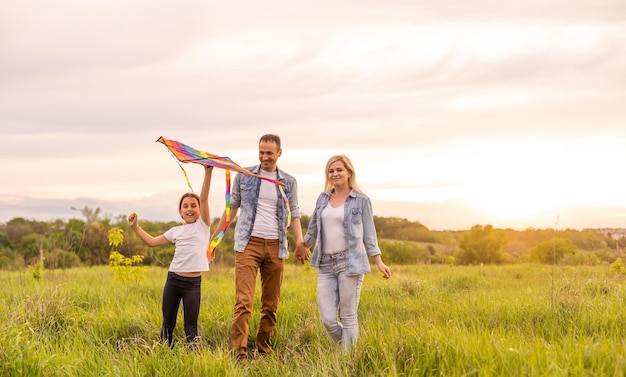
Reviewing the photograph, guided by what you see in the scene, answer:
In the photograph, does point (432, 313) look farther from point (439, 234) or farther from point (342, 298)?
point (439, 234)

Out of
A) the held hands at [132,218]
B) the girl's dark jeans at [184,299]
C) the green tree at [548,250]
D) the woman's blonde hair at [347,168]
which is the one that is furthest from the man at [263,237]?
the green tree at [548,250]

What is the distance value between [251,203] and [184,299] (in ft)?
4.16

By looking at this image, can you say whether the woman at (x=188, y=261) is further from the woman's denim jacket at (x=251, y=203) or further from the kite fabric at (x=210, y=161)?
the woman's denim jacket at (x=251, y=203)

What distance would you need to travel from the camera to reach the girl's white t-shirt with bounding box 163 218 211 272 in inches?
243

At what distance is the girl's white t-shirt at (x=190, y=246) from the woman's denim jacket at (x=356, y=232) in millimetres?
1135

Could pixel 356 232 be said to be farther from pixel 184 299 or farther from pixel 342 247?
pixel 184 299

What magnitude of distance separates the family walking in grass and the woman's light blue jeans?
0.03 feet

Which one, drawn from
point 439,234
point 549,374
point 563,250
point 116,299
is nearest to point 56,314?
point 116,299

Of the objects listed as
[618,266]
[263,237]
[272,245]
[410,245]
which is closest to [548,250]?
[410,245]

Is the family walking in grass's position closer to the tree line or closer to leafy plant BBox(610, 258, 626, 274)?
leafy plant BBox(610, 258, 626, 274)

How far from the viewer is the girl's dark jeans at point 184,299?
616 centimetres

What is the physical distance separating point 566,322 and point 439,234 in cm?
4294

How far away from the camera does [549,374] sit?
4.07 metres

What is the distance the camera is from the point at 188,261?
6.18m
